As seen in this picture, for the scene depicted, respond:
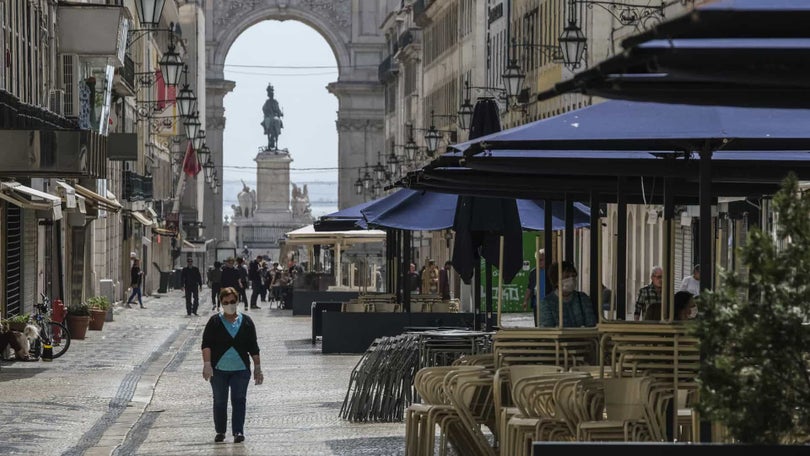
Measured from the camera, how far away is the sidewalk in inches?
650

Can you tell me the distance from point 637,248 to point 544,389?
3856 cm

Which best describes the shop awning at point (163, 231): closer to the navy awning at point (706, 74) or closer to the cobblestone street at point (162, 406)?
the cobblestone street at point (162, 406)

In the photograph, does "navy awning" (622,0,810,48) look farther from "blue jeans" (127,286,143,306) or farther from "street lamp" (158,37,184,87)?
"blue jeans" (127,286,143,306)

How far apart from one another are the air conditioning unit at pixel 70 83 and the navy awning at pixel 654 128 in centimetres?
2900

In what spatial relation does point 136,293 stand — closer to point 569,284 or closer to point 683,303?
point 569,284

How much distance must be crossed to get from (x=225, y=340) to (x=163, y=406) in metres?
4.71

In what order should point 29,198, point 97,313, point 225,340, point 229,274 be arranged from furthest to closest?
point 229,274 < point 97,313 < point 29,198 < point 225,340

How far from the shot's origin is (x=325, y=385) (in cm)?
2397

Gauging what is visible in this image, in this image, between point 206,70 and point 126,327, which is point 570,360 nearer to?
point 126,327

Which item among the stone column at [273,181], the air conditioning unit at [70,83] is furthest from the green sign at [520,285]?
the stone column at [273,181]

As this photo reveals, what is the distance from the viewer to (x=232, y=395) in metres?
16.8

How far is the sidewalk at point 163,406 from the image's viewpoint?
16.5 m

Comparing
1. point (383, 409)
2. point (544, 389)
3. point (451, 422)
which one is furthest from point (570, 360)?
point (383, 409)

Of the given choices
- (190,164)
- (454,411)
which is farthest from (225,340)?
(190,164)
